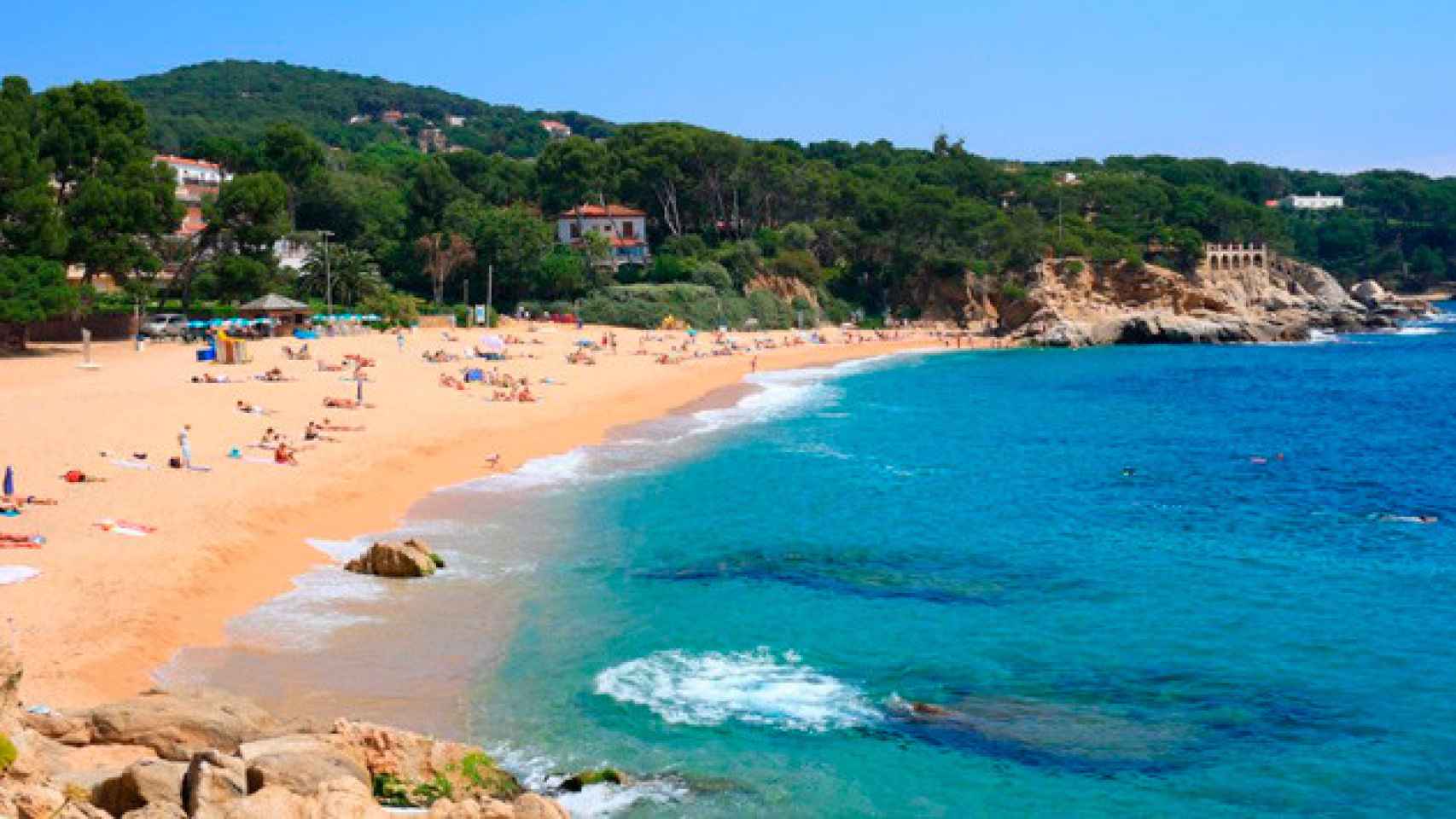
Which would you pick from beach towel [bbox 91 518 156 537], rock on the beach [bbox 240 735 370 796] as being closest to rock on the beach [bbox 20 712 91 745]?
rock on the beach [bbox 240 735 370 796]

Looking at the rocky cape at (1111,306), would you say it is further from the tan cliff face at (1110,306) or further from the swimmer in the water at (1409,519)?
the swimmer in the water at (1409,519)

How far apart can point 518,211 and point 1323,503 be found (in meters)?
55.6

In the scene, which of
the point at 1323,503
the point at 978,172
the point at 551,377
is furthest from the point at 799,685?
the point at 978,172

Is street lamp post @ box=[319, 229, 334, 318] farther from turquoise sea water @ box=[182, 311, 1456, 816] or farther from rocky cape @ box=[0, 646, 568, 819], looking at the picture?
rocky cape @ box=[0, 646, 568, 819]

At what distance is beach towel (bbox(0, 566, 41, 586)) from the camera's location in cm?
1652

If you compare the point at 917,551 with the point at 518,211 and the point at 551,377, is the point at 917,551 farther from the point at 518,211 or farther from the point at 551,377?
the point at 518,211

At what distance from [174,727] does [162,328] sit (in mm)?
46220

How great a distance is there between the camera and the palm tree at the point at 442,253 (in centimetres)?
7200

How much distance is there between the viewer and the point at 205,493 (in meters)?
23.3

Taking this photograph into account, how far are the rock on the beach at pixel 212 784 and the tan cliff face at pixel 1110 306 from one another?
75.8 metres

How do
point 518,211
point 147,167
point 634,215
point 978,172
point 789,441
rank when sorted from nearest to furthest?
point 789,441 < point 147,167 < point 518,211 < point 634,215 < point 978,172

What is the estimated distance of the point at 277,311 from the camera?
182 ft

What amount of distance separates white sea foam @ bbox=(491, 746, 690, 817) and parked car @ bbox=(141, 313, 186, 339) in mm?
45961

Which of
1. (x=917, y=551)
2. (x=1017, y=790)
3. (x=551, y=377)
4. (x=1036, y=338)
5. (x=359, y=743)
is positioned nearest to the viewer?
(x=359, y=743)
